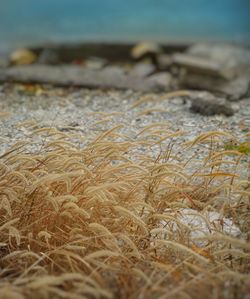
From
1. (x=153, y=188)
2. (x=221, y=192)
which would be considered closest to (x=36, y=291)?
(x=153, y=188)

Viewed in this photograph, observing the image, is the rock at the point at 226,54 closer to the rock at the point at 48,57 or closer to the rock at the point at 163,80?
the rock at the point at 163,80

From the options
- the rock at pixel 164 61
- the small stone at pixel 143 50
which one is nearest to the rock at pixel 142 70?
the rock at pixel 164 61

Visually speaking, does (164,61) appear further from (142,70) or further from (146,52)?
(142,70)

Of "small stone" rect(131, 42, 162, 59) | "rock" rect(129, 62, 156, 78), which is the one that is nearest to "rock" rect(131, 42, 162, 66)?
"small stone" rect(131, 42, 162, 59)

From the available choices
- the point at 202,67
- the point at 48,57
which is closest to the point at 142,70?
the point at 202,67

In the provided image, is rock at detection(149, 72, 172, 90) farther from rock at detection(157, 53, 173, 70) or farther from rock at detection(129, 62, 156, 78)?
rock at detection(157, 53, 173, 70)

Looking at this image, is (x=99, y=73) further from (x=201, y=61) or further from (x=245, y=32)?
(x=245, y=32)
